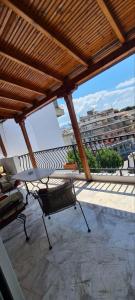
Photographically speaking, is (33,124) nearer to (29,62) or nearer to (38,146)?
(38,146)

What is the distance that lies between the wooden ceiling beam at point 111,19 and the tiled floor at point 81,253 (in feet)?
8.44

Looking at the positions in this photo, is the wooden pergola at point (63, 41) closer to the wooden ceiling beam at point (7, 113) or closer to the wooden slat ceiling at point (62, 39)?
the wooden slat ceiling at point (62, 39)

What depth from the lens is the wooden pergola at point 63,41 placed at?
86.2 inches

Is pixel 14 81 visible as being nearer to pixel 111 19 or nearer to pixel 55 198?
pixel 111 19

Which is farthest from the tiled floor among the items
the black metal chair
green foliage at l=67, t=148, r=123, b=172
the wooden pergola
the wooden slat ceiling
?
the wooden slat ceiling

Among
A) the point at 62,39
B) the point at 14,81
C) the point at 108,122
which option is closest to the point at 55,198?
the point at 62,39

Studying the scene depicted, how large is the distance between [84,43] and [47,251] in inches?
122

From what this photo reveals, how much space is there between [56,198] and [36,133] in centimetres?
868

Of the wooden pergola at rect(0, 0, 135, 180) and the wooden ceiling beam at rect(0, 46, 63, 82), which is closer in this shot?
the wooden pergola at rect(0, 0, 135, 180)

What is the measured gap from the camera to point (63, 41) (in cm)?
279

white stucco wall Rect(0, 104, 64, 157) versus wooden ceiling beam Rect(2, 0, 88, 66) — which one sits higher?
wooden ceiling beam Rect(2, 0, 88, 66)

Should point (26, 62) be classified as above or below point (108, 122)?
above

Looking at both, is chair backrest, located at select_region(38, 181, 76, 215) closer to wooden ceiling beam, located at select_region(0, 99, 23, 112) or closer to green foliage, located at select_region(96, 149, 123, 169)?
green foliage, located at select_region(96, 149, 123, 169)

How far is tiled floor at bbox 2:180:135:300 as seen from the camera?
1.74 m
